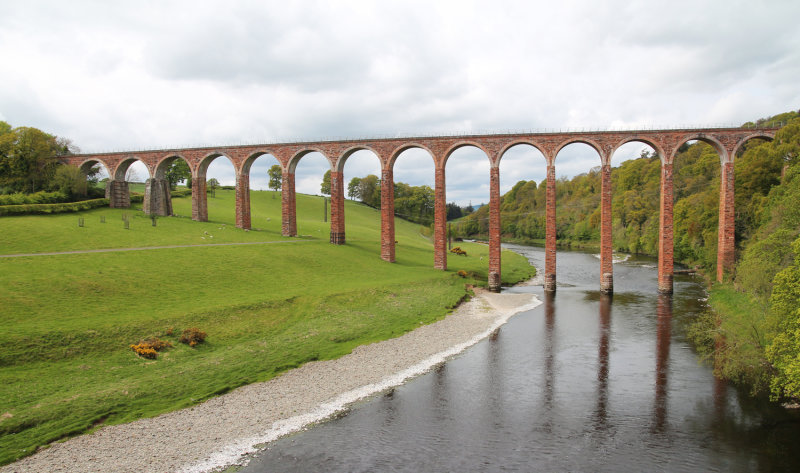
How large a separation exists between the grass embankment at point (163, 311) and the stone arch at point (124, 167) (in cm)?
926

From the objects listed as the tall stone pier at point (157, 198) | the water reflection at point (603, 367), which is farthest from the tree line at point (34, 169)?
the water reflection at point (603, 367)

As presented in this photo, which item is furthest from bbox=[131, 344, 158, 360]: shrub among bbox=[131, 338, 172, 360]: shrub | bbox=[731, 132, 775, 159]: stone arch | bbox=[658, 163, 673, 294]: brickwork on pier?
bbox=[731, 132, 775, 159]: stone arch

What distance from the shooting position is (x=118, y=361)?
19.1 metres

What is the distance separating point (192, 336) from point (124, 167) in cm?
4248

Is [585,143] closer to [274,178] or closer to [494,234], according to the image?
[494,234]

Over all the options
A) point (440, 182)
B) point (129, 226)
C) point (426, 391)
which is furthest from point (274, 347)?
point (129, 226)

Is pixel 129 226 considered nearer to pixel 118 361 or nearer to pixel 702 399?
pixel 118 361

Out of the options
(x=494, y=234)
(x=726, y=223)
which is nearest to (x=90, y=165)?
(x=494, y=234)

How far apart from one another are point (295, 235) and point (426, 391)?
1445 inches

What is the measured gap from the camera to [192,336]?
21766 mm

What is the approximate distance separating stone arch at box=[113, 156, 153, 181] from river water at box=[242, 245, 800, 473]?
48138 mm

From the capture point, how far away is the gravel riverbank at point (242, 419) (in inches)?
506

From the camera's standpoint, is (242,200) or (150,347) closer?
(150,347)

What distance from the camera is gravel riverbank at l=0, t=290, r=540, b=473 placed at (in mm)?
12852
